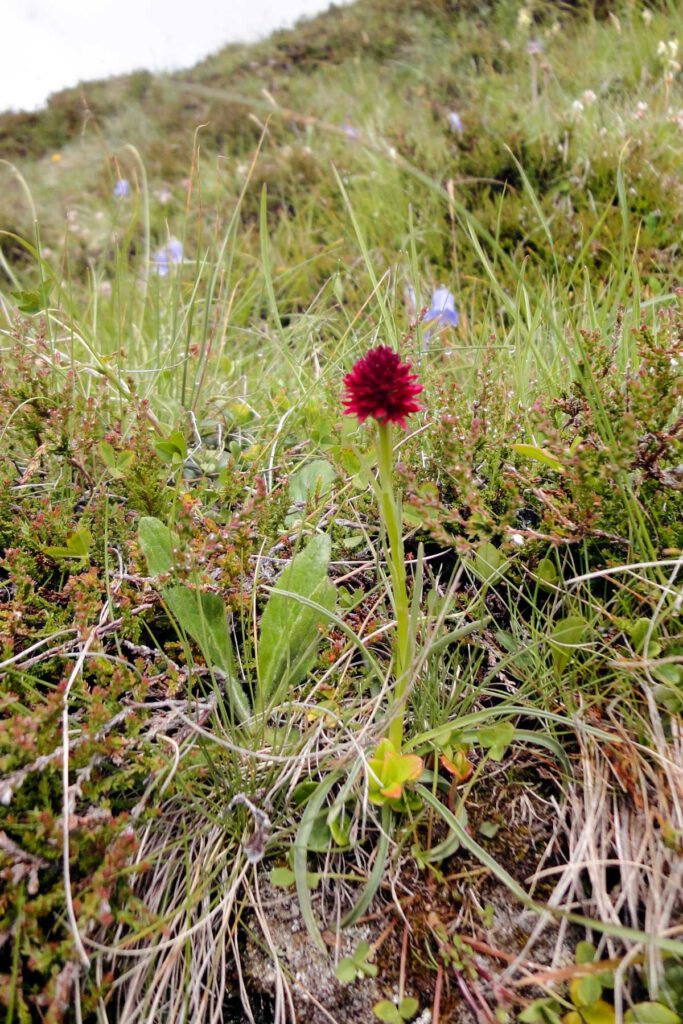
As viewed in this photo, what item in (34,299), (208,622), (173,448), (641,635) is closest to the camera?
(641,635)

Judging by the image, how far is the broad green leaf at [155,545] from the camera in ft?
4.30

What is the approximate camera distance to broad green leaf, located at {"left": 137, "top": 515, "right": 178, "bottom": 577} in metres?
1.31

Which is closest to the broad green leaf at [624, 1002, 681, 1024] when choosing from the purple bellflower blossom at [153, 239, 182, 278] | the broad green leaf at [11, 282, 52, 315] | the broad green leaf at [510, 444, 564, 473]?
the broad green leaf at [510, 444, 564, 473]

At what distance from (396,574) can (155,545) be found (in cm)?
55

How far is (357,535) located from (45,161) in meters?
11.1

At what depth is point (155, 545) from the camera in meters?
1.32

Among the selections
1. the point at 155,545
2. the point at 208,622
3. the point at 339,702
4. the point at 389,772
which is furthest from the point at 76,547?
the point at 389,772

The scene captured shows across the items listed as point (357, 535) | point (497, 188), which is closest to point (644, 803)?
point (357, 535)

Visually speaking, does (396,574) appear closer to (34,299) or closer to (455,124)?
(34,299)

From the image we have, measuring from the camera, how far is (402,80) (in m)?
7.35

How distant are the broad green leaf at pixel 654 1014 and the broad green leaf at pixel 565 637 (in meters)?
0.45

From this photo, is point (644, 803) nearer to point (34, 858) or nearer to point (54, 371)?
point (34, 858)

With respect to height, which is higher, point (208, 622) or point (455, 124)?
point (455, 124)

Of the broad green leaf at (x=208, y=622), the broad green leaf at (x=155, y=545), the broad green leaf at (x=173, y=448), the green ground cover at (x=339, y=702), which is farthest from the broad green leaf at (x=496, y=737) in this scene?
the broad green leaf at (x=173, y=448)
